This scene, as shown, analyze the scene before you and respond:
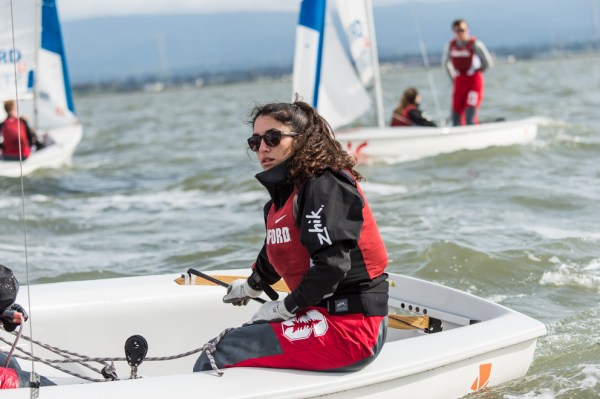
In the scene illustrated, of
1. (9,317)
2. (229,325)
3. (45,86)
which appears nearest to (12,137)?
(45,86)

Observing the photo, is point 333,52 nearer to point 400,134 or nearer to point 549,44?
point 400,134

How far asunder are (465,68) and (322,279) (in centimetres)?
653

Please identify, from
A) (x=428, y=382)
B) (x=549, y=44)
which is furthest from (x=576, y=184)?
(x=549, y=44)

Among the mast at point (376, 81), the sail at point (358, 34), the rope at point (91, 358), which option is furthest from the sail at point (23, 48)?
the rope at point (91, 358)

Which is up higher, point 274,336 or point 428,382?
point 274,336

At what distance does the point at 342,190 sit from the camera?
223 centimetres

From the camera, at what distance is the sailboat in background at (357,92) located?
8305 millimetres

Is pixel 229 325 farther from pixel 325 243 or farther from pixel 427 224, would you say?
pixel 427 224

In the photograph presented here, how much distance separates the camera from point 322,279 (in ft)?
7.21

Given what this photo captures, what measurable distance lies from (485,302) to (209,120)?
16867 millimetres

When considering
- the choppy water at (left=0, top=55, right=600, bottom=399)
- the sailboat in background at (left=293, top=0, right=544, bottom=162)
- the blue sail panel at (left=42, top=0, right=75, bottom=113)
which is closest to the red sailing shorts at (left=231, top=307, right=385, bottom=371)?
the choppy water at (left=0, top=55, right=600, bottom=399)

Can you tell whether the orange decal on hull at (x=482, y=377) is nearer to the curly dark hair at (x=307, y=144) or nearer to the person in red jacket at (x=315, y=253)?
the person in red jacket at (x=315, y=253)

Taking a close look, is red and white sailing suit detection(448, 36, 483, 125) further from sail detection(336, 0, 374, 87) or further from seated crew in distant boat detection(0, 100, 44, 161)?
seated crew in distant boat detection(0, 100, 44, 161)

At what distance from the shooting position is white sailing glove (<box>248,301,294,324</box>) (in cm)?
233
